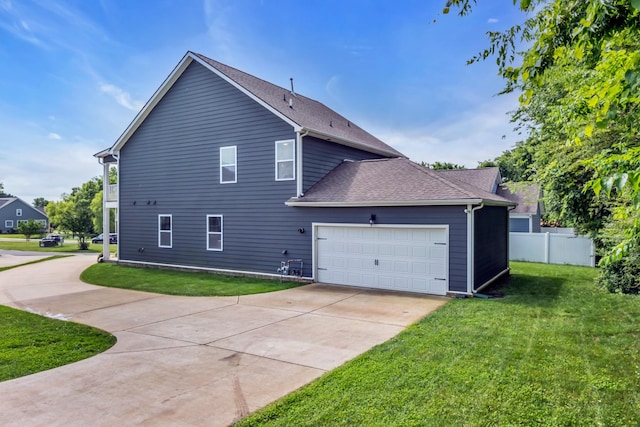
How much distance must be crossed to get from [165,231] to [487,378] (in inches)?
538

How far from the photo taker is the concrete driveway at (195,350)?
4.18 m

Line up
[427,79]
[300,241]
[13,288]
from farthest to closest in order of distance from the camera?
[427,79], [300,241], [13,288]

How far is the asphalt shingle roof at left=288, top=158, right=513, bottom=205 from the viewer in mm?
10281

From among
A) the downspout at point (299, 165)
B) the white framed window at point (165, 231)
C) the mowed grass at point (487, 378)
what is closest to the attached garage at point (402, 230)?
the downspout at point (299, 165)

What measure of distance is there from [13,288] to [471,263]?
504 inches

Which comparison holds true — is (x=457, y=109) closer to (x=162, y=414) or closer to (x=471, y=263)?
(x=471, y=263)

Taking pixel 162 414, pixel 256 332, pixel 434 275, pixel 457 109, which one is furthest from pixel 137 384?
pixel 457 109

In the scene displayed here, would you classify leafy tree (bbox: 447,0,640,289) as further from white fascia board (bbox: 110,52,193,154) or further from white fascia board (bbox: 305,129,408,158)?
white fascia board (bbox: 110,52,193,154)

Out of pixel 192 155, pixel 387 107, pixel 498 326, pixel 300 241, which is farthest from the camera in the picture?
pixel 387 107

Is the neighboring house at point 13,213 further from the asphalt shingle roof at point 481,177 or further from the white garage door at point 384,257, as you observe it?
the white garage door at point 384,257

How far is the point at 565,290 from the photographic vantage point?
35.4ft

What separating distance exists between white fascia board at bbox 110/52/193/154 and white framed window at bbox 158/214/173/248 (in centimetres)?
370

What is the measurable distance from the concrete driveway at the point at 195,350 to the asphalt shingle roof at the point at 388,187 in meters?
2.52

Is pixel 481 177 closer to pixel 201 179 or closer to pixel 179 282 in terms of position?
pixel 201 179
